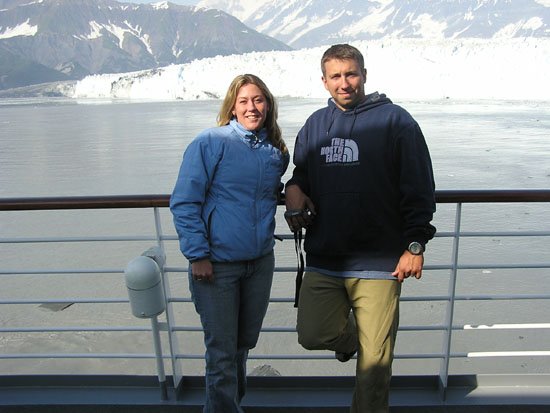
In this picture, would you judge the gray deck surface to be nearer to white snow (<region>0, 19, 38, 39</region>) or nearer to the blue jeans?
the blue jeans

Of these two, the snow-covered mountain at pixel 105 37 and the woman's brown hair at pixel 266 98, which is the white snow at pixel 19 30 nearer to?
the snow-covered mountain at pixel 105 37

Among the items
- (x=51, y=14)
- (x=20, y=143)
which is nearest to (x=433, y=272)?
(x=20, y=143)

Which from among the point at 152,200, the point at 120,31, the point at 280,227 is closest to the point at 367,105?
the point at 152,200

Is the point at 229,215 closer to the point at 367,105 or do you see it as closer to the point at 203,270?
the point at 203,270

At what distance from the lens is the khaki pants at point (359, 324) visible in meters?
1.27

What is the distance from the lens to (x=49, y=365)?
98.8 inches

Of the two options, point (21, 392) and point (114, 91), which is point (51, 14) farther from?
point (21, 392)

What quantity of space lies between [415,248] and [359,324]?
0.28 metres

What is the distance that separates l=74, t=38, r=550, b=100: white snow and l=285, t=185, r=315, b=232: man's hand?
22.1 m

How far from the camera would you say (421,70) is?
75.5ft

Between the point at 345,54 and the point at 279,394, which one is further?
the point at 279,394

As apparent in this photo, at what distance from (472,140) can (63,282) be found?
28.9 feet

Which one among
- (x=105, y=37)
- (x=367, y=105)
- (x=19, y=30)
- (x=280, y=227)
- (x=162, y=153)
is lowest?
(x=280, y=227)

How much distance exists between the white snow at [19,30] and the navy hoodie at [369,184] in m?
198
